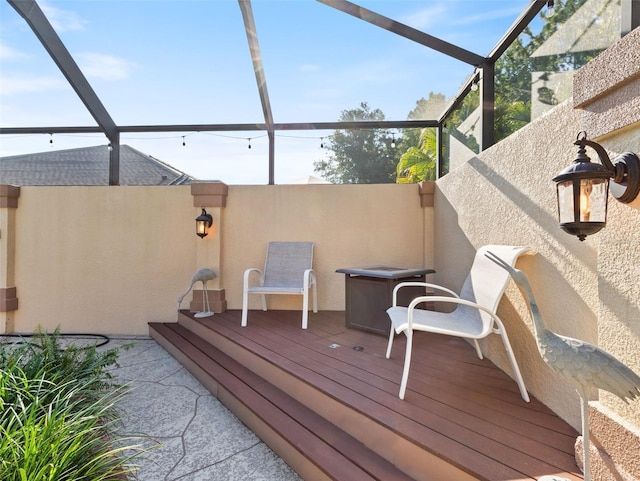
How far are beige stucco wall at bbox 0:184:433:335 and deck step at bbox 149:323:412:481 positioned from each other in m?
1.58

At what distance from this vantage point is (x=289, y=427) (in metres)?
1.95

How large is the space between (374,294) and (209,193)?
2700 mm

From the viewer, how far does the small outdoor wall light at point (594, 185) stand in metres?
1.10

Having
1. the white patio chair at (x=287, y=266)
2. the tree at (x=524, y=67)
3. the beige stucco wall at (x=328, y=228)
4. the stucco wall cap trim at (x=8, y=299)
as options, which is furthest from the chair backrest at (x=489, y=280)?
the stucco wall cap trim at (x=8, y=299)

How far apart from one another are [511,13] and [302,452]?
13.6 ft

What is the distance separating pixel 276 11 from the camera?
12.8 ft

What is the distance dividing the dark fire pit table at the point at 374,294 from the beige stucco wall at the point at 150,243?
0.90 meters

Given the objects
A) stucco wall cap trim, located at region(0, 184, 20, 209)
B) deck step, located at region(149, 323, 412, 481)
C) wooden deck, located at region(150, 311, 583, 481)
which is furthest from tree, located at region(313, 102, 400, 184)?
stucco wall cap trim, located at region(0, 184, 20, 209)

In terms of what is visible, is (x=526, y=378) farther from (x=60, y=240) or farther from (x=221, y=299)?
(x=60, y=240)

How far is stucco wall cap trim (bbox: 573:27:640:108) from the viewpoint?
111cm

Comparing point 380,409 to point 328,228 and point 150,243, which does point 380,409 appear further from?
point 150,243

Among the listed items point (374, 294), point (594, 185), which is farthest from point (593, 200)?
point (374, 294)

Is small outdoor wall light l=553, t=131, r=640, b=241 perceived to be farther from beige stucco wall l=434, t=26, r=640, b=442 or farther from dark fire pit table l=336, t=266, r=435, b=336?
dark fire pit table l=336, t=266, r=435, b=336

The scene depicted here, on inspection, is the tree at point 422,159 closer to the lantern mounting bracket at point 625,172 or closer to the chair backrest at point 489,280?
the chair backrest at point 489,280
